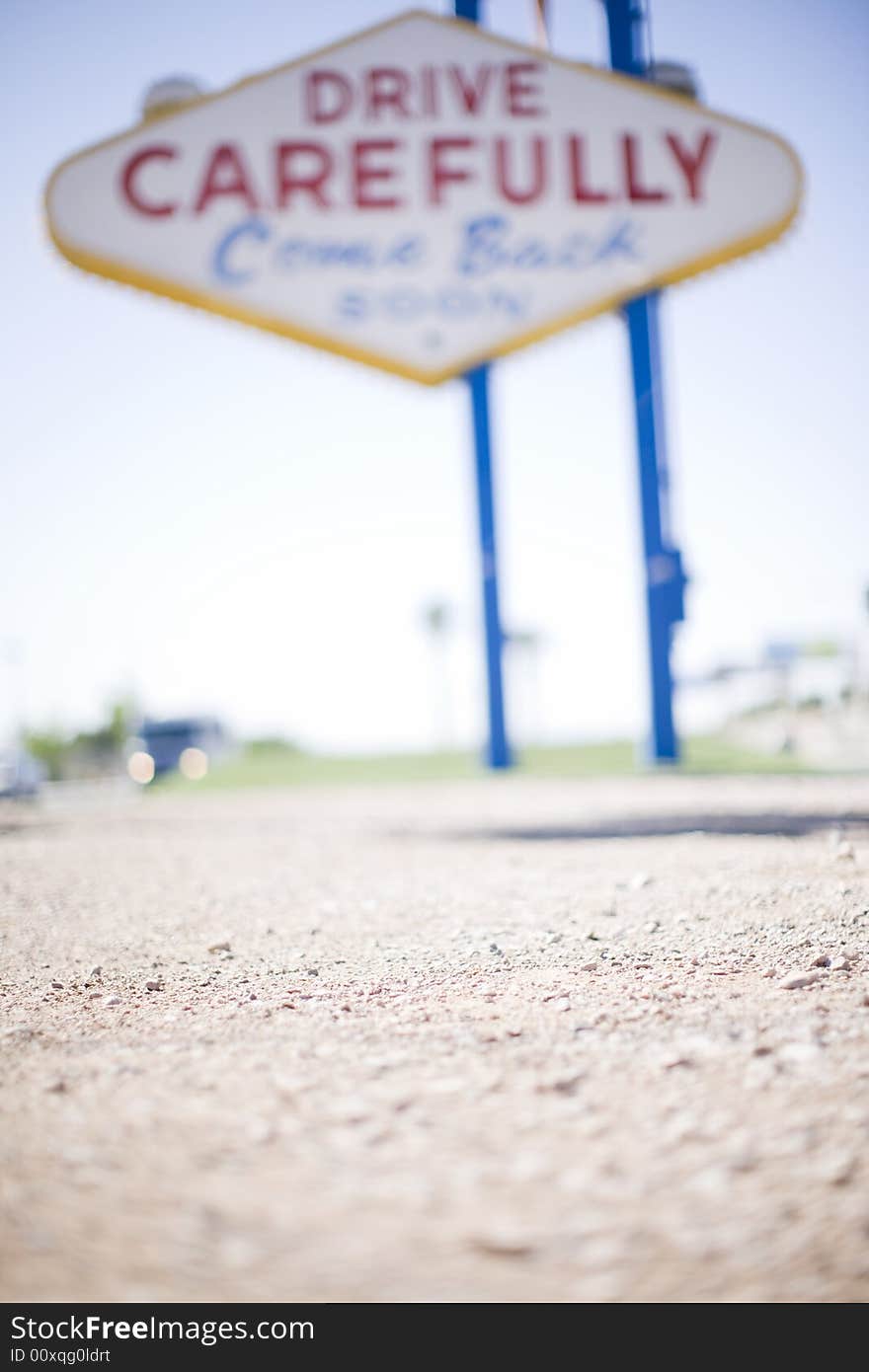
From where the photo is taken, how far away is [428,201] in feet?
32.7

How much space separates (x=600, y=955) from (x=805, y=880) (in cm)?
146

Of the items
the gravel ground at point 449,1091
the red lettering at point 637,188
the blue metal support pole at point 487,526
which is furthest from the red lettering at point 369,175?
the gravel ground at point 449,1091

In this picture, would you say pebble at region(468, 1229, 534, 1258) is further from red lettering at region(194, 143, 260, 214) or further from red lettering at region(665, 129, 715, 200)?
red lettering at region(665, 129, 715, 200)

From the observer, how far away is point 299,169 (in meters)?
9.88

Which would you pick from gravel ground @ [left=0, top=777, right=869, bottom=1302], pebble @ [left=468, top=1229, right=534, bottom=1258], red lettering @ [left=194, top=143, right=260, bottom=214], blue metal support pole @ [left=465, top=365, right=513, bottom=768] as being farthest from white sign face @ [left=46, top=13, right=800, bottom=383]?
pebble @ [left=468, top=1229, right=534, bottom=1258]

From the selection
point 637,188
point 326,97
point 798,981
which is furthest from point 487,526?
point 798,981

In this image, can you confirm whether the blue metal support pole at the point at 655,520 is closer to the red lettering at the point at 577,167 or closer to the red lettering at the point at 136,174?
the red lettering at the point at 577,167

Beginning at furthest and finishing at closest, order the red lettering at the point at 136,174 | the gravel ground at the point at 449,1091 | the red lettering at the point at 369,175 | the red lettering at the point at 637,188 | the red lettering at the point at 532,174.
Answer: the red lettering at the point at 637,188
the red lettering at the point at 532,174
the red lettering at the point at 369,175
the red lettering at the point at 136,174
the gravel ground at the point at 449,1091

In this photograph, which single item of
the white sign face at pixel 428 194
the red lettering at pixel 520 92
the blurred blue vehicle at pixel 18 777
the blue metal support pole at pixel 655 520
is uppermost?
the red lettering at pixel 520 92

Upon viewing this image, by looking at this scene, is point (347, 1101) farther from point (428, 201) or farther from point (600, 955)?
point (428, 201)

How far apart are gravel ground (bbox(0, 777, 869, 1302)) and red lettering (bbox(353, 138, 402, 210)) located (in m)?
9.14

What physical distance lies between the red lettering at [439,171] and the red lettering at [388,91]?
20.8 inches

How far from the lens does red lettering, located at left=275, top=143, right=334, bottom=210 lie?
32.4 feet

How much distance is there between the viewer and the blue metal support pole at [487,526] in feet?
34.7
